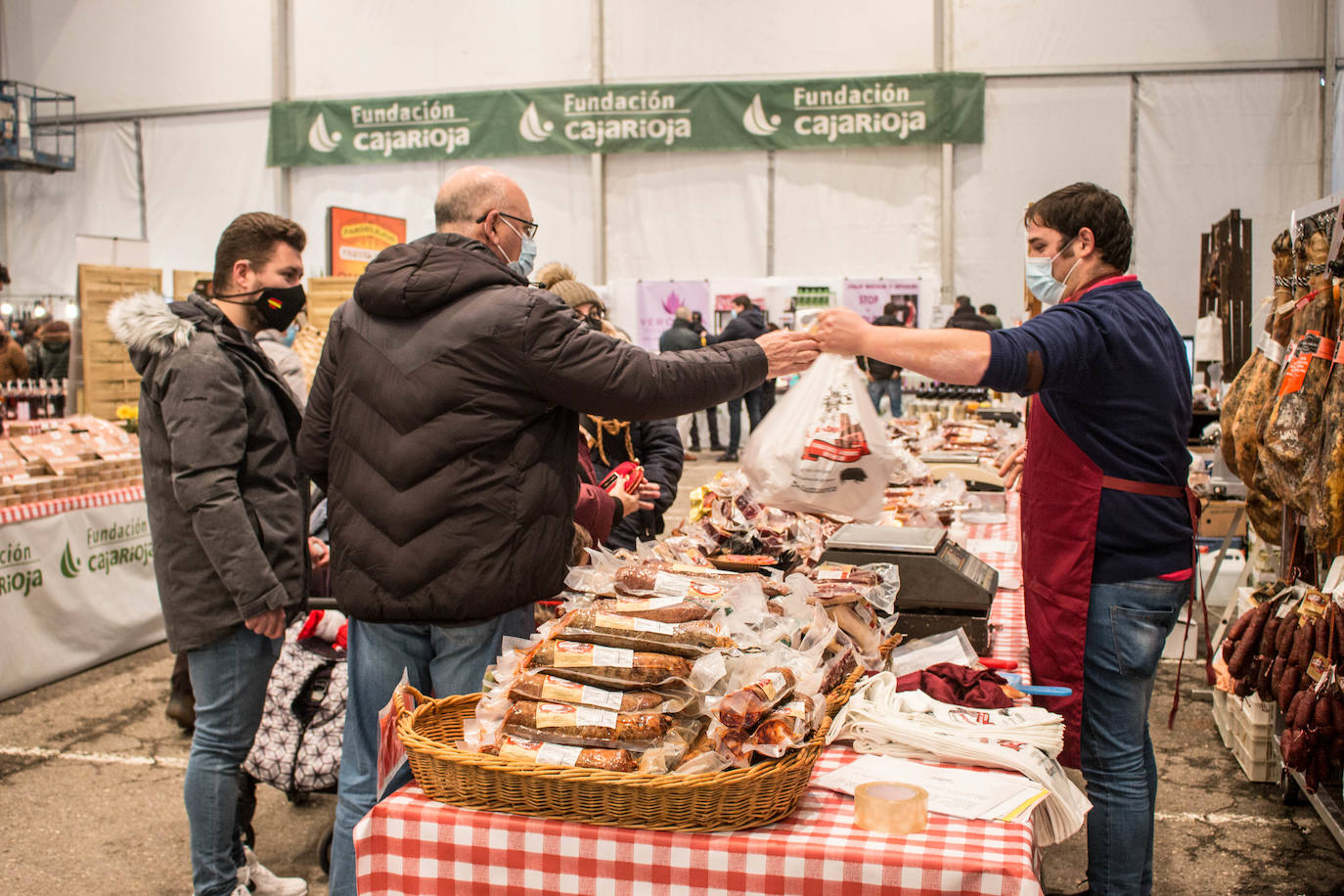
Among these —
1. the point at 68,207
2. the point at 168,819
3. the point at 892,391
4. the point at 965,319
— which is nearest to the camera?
the point at 168,819

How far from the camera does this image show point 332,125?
1493 centimetres

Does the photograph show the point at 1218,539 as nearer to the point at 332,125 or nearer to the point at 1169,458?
the point at 1169,458

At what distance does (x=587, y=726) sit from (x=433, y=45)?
1480 centimetres

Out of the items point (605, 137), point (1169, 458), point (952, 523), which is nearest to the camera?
point (1169, 458)

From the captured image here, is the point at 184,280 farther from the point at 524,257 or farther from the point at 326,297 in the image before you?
the point at 524,257

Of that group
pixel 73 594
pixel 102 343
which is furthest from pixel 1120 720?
pixel 102 343

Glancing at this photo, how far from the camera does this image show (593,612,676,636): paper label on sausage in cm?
168

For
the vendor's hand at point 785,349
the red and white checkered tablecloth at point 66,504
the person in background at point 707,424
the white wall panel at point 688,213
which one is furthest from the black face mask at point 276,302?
the white wall panel at point 688,213

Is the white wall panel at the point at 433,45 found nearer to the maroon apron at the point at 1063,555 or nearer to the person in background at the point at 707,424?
the person in background at the point at 707,424

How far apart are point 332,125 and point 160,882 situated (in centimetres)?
1341

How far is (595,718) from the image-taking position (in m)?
1.57

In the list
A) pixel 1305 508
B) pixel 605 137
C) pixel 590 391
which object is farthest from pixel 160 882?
pixel 605 137

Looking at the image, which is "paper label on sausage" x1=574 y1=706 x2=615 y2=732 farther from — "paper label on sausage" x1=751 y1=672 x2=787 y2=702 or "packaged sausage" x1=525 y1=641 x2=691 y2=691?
"paper label on sausage" x1=751 y1=672 x2=787 y2=702

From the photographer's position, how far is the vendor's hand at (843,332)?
7.12 ft
